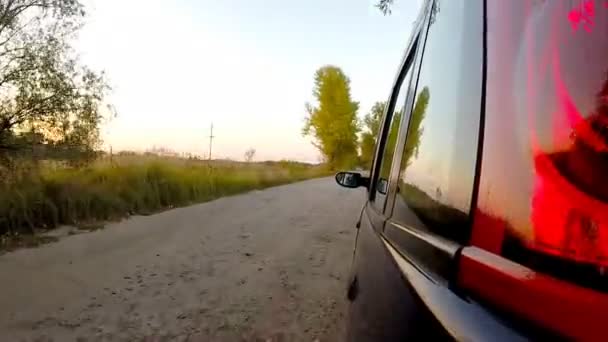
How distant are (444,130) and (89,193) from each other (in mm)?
9319

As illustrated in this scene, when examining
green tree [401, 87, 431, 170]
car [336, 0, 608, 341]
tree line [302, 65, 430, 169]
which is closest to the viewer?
car [336, 0, 608, 341]

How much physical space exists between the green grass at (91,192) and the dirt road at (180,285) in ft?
2.92

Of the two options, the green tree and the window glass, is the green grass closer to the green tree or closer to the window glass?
the window glass

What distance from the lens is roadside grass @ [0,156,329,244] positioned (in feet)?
25.7

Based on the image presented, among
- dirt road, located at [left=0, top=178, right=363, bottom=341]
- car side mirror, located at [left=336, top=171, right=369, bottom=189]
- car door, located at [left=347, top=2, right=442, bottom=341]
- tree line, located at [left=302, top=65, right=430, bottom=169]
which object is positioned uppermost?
tree line, located at [left=302, top=65, right=430, bottom=169]

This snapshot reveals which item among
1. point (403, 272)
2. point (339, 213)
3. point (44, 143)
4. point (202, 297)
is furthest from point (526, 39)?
point (339, 213)

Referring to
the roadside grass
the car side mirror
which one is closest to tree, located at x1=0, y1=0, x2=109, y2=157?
the roadside grass

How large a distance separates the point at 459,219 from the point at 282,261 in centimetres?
546

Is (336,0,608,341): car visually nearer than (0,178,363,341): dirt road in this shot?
Yes

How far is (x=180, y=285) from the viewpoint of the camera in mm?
4977

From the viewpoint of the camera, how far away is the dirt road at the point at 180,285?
12.5 feet

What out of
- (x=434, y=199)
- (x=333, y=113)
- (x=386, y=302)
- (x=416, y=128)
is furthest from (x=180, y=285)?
(x=333, y=113)

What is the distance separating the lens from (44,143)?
903 cm

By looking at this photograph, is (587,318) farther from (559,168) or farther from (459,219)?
(459,219)
